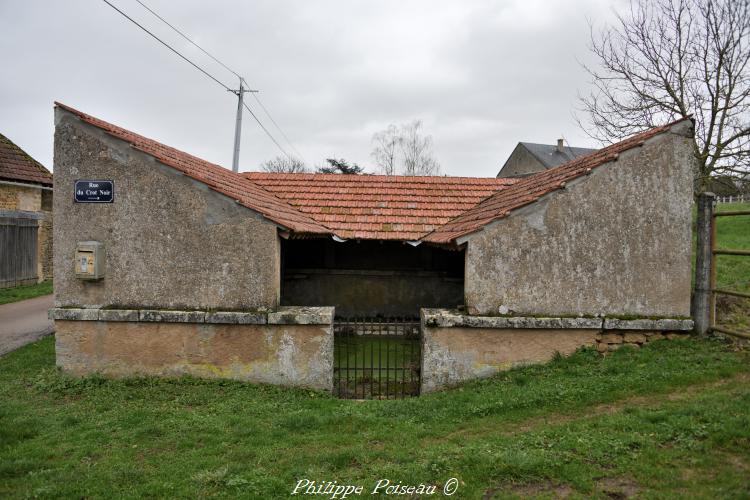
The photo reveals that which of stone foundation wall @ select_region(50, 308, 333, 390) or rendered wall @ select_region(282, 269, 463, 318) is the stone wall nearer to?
stone foundation wall @ select_region(50, 308, 333, 390)

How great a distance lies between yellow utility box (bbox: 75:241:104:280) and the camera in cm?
668

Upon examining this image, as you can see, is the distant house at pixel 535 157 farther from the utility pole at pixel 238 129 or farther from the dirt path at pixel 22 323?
the dirt path at pixel 22 323

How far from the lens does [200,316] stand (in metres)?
6.66

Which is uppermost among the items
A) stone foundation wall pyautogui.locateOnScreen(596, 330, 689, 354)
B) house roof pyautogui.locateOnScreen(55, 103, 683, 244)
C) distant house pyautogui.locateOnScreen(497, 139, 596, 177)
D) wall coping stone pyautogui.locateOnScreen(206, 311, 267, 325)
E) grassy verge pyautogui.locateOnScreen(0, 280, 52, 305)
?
distant house pyautogui.locateOnScreen(497, 139, 596, 177)

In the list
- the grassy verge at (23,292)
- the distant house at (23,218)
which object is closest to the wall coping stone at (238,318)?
the grassy verge at (23,292)

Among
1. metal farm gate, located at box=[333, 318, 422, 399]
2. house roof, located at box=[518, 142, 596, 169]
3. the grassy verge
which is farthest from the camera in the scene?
house roof, located at box=[518, 142, 596, 169]

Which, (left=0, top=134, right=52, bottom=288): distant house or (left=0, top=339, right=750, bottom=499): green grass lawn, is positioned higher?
(left=0, top=134, right=52, bottom=288): distant house

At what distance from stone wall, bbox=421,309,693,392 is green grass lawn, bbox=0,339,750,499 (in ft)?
0.65

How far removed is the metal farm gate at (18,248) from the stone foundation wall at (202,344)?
11593 mm

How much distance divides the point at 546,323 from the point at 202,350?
204 inches

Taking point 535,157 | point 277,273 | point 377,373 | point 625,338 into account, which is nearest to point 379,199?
point 277,273

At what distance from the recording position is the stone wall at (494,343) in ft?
21.8

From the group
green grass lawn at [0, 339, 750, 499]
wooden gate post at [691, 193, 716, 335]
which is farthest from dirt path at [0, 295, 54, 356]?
wooden gate post at [691, 193, 716, 335]

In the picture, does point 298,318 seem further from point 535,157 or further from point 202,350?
point 535,157
